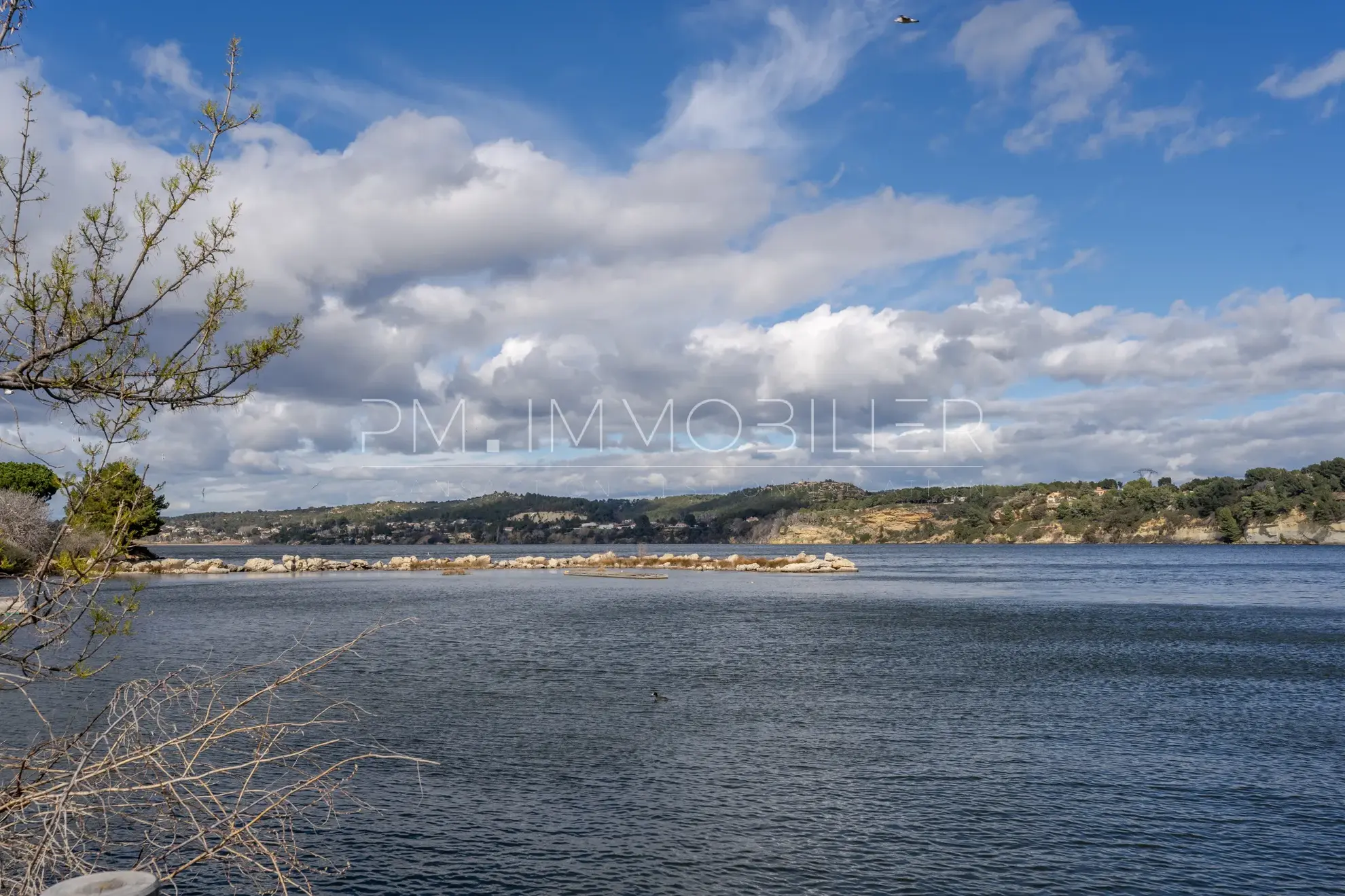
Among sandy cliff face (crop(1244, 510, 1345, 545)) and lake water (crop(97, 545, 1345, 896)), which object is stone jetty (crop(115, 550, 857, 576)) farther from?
sandy cliff face (crop(1244, 510, 1345, 545))

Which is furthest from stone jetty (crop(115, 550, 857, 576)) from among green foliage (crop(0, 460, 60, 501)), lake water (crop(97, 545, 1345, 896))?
lake water (crop(97, 545, 1345, 896))

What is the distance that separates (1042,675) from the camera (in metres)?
33.6

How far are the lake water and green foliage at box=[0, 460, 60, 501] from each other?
53660 millimetres

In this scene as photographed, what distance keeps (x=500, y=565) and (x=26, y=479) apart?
5941 centimetres

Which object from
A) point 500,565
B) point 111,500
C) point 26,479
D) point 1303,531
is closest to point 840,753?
point 111,500

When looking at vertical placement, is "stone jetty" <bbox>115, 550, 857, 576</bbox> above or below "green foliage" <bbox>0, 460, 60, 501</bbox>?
below

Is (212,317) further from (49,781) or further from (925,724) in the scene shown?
(925,724)

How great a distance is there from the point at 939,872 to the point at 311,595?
70.9 metres

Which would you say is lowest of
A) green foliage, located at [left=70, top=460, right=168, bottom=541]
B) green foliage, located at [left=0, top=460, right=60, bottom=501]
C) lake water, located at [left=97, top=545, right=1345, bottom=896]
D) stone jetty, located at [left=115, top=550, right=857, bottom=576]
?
stone jetty, located at [left=115, top=550, right=857, bottom=576]

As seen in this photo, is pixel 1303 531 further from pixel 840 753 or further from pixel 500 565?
pixel 840 753

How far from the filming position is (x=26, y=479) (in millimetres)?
92125

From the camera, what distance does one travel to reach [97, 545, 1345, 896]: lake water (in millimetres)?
14914

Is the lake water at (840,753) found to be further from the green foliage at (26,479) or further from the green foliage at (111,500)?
the green foliage at (26,479)

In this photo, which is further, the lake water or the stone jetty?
the stone jetty
